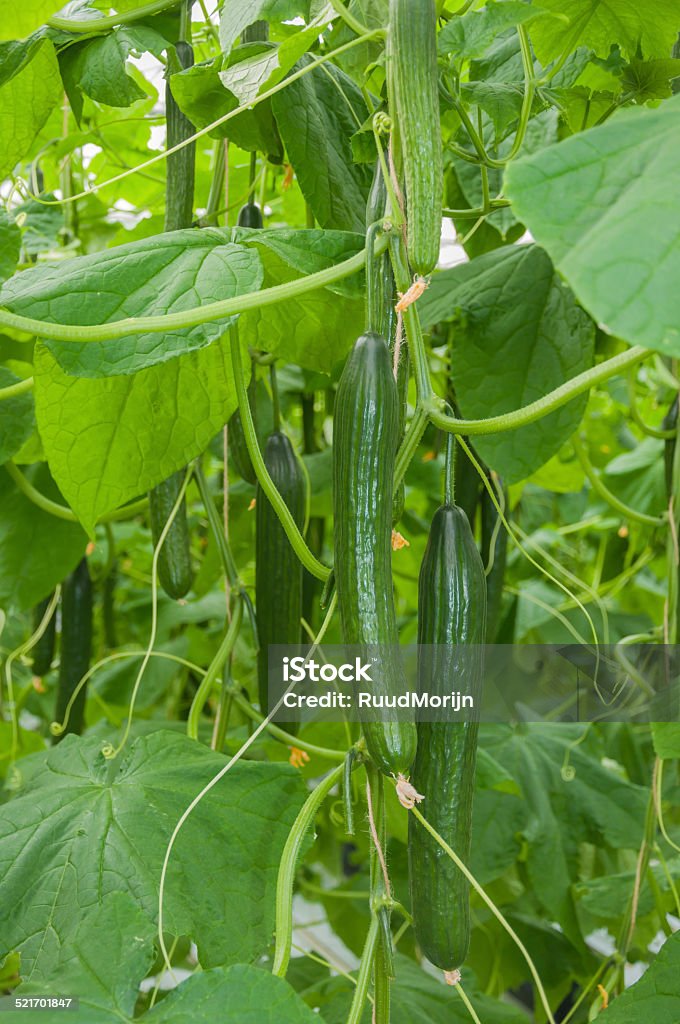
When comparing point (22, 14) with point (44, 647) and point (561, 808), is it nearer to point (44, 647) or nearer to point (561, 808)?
point (44, 647)

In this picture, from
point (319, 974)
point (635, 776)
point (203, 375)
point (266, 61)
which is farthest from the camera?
point (635, 776)

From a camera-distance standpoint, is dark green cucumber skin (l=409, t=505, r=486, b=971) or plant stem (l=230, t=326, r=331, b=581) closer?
dark green cucumber skin (l=409, t=505, r=486, b=971)

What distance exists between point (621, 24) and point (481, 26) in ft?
0.72

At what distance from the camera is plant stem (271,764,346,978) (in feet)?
2.13

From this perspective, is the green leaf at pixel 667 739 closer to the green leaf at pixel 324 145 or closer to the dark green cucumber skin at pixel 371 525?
the dark green cucumber skin at pixel 371 525

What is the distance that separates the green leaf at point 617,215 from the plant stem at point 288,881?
1.21 ft

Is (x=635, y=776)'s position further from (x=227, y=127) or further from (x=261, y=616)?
(x=227, y=127)

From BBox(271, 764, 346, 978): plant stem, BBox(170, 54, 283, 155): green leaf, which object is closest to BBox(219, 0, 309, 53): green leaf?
BBox(170, 54, 283, 155): green leaf

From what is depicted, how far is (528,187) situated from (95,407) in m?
0.47

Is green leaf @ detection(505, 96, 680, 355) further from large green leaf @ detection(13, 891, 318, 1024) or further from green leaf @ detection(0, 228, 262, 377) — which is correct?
large green leaf @ detection(13, 891, 318, 1024)

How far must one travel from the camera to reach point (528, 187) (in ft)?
1.74

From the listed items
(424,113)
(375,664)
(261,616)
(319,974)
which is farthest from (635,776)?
(424,113)

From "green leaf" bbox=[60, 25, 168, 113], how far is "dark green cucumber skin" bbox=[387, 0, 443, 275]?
16.1 inches

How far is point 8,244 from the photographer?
848mm
